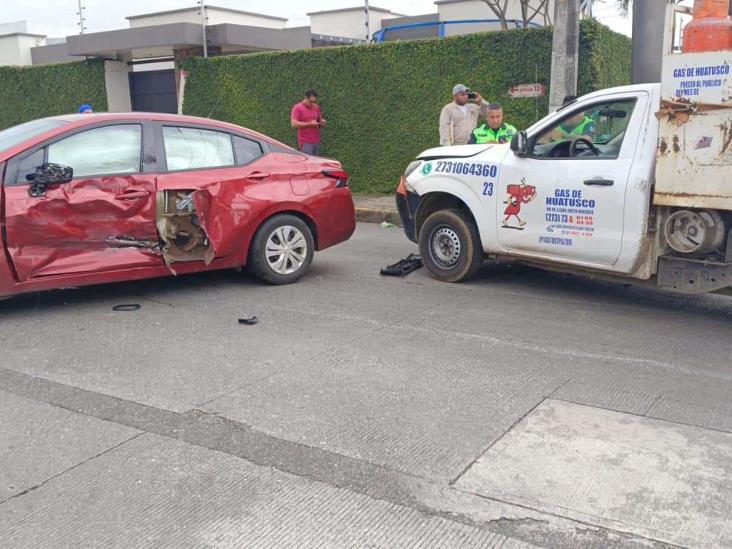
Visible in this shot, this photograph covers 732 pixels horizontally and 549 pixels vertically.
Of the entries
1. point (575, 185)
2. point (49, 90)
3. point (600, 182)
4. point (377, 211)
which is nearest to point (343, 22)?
point (49, 90)

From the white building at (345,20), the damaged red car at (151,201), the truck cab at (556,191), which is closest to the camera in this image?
the truck cab at (556,191)

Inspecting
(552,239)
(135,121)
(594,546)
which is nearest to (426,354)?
(552,239)

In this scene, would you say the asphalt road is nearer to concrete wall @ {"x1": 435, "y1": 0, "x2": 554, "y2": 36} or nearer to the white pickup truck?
the white pickup truck

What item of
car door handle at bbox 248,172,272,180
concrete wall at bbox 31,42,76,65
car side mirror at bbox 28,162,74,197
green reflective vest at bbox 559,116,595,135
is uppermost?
concrete wall at bbox 31,42,76,65

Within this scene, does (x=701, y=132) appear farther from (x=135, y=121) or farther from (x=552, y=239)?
(x=135, y=121)

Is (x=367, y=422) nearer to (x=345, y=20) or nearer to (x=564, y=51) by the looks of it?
(x=564, y=51)

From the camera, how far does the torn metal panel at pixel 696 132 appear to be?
544 cm

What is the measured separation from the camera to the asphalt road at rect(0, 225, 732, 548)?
3281 millimetres

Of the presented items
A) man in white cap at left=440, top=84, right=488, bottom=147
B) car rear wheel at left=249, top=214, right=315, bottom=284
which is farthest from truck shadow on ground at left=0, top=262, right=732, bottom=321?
man in white cap at left=440, top=84, right=488, bottom=147

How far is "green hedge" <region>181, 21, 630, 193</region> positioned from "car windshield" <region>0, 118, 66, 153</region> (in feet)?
25.1

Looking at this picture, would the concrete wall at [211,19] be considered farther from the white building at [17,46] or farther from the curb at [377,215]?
the white building at [17,46]

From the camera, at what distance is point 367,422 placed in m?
4.27

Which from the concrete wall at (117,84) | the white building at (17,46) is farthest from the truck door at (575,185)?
the white building at (17,46)

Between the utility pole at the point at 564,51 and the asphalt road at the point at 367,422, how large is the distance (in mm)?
4507
